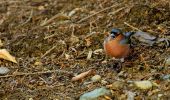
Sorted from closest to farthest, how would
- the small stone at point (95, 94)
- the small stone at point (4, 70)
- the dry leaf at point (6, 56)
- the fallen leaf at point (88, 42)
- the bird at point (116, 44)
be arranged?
the small stone at point (95, 94)
the bird at point (116, 44)
the small stone at point (4, 70)
the dry leaf at point (6, 56)
the fallen leaf at point (88, 42)

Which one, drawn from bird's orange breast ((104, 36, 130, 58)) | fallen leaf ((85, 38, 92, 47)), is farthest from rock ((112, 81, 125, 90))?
fallen leaf ((85, 38, 92, 47))

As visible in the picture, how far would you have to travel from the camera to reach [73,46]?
5332mm

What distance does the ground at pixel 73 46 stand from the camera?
452 cm

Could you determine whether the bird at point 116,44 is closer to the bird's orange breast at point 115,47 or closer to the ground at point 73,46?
the bird's orange breast at point 115,47

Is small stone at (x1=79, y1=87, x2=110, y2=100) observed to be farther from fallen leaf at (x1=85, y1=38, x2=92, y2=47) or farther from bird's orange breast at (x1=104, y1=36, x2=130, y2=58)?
fallen leaf at (x1=85, y1=38, x2=92, y2=47)

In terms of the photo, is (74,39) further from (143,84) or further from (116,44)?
(143,84)

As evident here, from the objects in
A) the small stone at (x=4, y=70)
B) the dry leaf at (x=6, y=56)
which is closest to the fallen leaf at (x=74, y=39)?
the dry leaf at (x=6, y=56)

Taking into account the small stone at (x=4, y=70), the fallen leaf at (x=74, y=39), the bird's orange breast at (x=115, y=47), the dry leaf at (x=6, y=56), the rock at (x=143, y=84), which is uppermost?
the bird's orange breast at (x=115, y=47)

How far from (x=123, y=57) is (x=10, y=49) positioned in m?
1.43

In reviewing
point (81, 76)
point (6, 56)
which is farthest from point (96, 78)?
point (6, 56)

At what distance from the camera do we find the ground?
4516 millimetres

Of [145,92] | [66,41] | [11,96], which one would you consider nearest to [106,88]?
[145,92]

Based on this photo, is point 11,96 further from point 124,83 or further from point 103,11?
point 103,11

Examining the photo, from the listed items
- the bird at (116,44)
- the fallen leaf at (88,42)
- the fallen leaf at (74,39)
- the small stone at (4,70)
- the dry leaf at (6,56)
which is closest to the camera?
the bird at (116,44)
